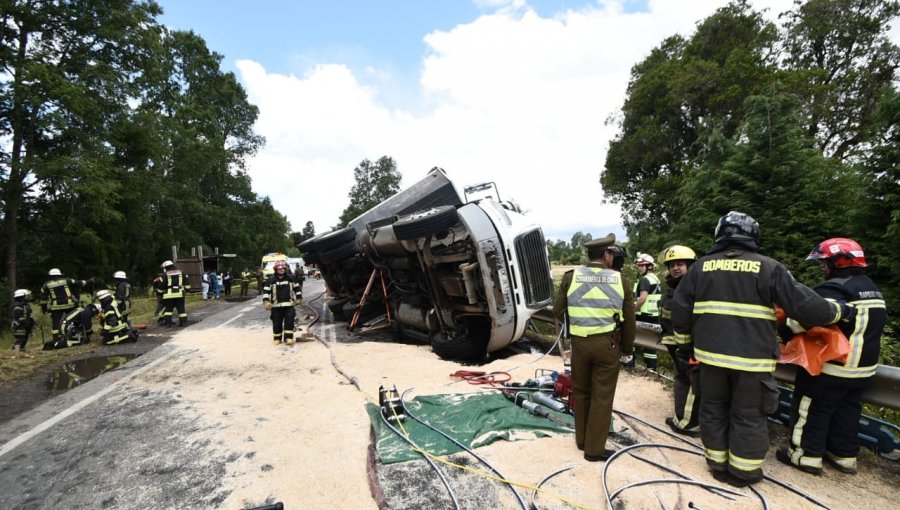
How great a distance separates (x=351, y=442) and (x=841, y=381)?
3.07m

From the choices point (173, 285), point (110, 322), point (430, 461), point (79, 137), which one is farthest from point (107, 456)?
point (79, 137)

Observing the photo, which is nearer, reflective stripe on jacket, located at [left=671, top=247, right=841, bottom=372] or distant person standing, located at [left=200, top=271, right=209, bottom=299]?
reflective stripe on jacket, located at [left=671, top=247, right=841, bottom=372]

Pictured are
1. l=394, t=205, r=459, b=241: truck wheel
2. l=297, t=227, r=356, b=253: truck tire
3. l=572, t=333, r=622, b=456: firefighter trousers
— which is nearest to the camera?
l=572, t=333, r=622, b=456: firefighter trousers

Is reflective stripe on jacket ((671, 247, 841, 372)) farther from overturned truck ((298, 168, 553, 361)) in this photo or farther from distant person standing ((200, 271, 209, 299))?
distant person standing ((200, 271, 209, 299))

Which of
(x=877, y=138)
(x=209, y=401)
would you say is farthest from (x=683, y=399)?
(x=877, y=138)

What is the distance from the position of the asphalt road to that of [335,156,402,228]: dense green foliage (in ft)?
143

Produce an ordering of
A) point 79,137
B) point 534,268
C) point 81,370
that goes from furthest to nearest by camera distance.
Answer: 1. point 79,137
2. point 81,370
3. point 534,268

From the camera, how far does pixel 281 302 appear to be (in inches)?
270

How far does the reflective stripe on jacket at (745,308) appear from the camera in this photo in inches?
88.6

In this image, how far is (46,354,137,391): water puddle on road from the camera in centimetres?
503

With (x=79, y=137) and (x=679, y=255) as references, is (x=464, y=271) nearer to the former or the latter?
(x=679, y=255)

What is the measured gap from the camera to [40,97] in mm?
10633

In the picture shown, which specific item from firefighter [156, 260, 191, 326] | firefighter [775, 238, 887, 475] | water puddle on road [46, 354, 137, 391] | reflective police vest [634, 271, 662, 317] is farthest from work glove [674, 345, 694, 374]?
firefighter [156, 260, 191, 326]

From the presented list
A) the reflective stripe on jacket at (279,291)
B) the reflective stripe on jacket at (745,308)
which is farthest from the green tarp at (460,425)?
the reflective stripe on jacket at (279,291)
